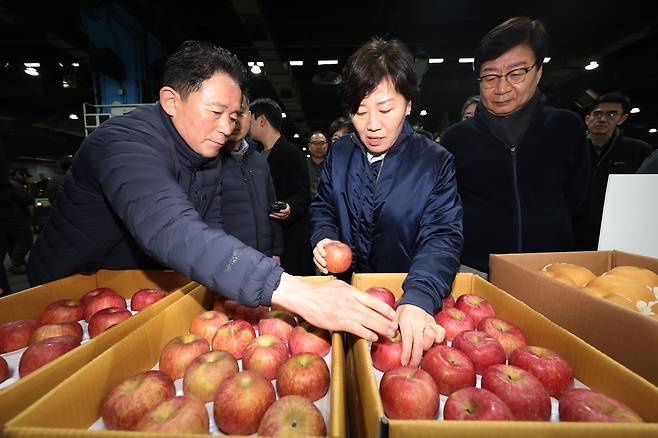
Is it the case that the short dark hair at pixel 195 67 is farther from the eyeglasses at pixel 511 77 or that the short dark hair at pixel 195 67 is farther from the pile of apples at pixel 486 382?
the eyeglasses at pixel 511 77

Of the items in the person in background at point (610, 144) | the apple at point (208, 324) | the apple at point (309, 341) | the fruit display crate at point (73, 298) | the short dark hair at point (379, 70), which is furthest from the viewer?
the person in background at point (610, 144)

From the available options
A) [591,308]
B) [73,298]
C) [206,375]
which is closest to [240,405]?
[206,375]

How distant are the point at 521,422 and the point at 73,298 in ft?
5.73

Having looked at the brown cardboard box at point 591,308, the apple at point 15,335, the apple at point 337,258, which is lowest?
the apple at point 15,335

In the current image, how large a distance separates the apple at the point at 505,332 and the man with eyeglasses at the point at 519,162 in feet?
3.18

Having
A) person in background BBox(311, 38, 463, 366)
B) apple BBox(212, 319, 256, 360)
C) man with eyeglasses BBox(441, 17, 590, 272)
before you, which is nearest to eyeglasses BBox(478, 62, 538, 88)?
man with eyeglasses BBox(441, 17, 590, 272)

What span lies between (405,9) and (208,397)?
896 cm

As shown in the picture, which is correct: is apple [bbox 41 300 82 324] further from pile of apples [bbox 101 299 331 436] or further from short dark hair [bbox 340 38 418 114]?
short dark hair [bbox 340 38 418 114]

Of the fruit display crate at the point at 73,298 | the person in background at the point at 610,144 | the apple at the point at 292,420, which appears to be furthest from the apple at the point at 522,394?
the person in background at the point at 610,144

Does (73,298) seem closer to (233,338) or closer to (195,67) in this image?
(233,338)

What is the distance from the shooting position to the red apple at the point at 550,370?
0.90 metres

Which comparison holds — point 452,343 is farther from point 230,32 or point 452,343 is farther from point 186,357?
point 230,32

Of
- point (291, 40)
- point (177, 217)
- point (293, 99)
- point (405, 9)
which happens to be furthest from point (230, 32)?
point (177, 217)

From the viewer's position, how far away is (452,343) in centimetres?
111
